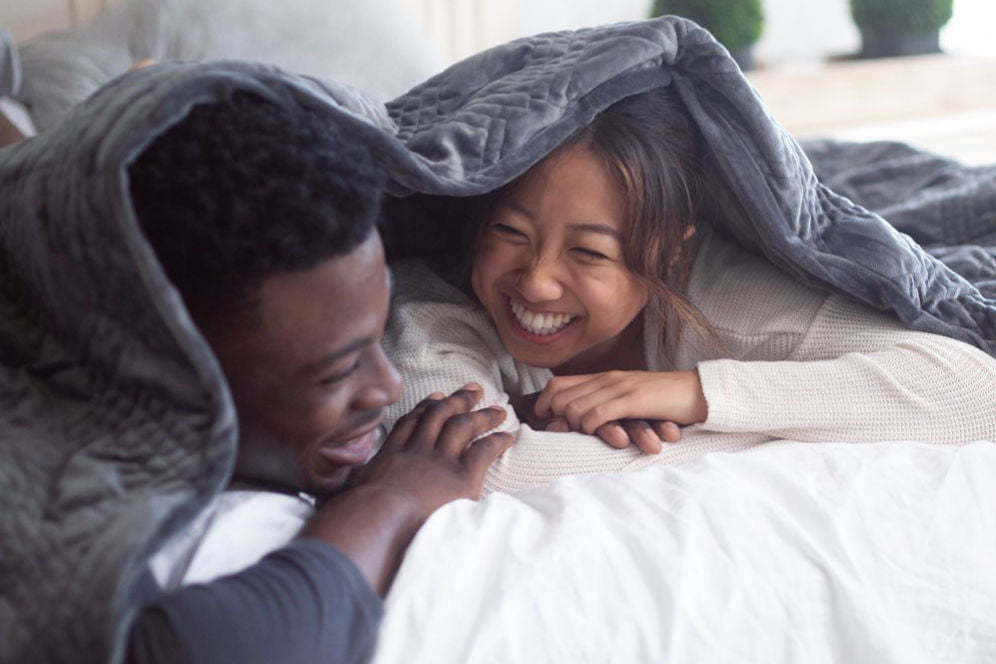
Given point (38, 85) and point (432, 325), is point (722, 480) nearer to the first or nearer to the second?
point (432, 325)

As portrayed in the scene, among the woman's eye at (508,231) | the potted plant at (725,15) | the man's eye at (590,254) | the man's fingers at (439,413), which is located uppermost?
the woman's eye at (508,231)

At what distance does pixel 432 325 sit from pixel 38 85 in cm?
76

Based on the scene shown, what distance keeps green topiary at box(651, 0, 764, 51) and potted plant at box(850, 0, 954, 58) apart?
1.24ft

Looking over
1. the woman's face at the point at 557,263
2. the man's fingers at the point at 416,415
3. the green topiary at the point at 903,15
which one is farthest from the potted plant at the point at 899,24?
the man's fingers at the point at 416,415

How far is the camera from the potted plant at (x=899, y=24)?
2.68m

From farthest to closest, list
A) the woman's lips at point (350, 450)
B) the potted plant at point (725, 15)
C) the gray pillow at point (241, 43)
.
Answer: the potted plant at point (725, 15), the gray pillow at point (241, 43), the woman's lips at point (350, 450)

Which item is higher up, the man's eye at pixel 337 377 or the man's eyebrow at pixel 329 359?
the man's eyebrow at pixel 329 359

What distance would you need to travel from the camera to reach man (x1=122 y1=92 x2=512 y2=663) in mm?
577

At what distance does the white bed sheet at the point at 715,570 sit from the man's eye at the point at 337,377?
119 millimetres

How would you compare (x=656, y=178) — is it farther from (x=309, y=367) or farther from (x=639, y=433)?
(x=309, y=367)

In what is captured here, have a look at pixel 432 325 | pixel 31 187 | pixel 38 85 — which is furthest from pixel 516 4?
pixel 31 187

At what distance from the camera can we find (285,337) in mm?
672

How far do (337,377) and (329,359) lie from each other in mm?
25

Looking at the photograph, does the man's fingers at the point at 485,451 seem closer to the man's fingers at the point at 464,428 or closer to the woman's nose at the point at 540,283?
the man's fingers at the point at 464,428
